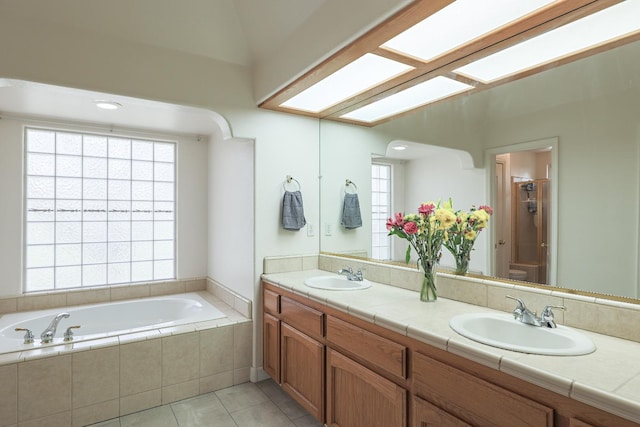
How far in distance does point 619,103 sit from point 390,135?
4.35ft

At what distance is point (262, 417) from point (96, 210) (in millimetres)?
2642

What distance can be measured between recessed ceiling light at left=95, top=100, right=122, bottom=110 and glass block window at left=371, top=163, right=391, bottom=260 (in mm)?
2021

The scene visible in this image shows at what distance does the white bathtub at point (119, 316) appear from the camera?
9.36 ft

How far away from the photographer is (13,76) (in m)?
1.97

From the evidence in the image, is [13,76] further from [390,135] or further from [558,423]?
[558,423]

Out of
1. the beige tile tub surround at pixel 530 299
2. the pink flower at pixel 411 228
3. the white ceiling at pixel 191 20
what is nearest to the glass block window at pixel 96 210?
the white ceiling at pixel 191 20

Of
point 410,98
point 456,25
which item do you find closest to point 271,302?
point 410,98

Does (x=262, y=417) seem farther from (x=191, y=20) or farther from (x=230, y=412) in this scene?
(x=191, y=20)

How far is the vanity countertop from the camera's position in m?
0.93

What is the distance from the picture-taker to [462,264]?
75.2 inches

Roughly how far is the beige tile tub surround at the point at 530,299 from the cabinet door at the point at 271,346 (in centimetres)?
78

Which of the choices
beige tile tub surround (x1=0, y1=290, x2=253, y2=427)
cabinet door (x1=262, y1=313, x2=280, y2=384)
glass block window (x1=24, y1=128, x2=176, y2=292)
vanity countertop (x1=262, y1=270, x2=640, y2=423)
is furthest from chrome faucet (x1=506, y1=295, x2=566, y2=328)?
glass block window (x1=24, y1=128, x2=176, y2=292)

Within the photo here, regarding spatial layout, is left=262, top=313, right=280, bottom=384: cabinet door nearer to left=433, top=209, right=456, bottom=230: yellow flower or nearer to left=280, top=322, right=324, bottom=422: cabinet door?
left=280, top=322, right=324, bottom=422: cabinet door

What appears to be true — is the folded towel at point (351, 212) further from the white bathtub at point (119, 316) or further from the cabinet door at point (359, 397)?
the white bathtub at point (119, 316)
